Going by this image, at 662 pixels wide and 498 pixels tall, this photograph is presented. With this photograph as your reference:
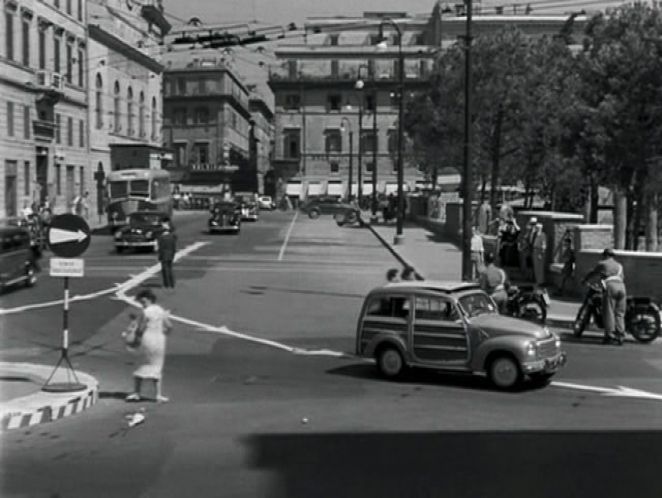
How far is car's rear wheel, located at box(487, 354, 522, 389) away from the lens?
540 inches

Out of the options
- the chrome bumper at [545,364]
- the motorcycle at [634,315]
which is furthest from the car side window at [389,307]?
the motorcycle at [634,315]

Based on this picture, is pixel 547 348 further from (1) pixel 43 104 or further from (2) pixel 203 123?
(2) pixel 203 123

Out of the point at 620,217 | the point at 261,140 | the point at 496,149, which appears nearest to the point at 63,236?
the point at 620,217

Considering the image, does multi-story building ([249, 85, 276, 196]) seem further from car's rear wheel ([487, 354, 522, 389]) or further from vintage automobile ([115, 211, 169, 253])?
car's rear wheel ([487, 354, 522, 389])

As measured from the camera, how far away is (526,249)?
2853 cm

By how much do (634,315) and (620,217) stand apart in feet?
39.4

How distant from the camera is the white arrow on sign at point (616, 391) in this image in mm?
13562

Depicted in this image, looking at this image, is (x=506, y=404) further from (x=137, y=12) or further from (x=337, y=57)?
(x=337, y=57)

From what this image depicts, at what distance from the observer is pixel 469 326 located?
46.5ft

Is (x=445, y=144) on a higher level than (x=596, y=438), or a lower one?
higher

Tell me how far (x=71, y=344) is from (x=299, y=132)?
3779 inches

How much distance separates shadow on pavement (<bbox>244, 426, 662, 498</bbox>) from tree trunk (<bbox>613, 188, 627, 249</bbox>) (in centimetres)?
1869

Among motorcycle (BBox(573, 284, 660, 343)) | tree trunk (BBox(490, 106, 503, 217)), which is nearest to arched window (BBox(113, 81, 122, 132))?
tree trunk (BBox(490, 106, 503, 217))

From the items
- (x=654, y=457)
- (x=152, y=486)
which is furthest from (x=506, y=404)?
(x=152, y=486)
